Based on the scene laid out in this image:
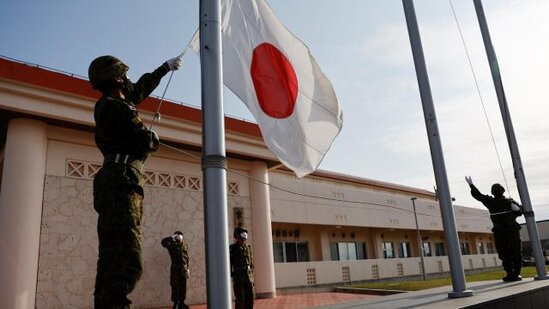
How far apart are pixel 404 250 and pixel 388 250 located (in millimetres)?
1729

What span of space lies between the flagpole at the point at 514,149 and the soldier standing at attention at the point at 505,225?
7.8 inches

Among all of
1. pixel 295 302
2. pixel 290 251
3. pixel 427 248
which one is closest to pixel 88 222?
pixel 295 302

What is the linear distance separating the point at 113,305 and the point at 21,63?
7709 millimetres

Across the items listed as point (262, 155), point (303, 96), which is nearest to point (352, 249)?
point (262, 155)

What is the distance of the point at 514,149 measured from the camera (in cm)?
787

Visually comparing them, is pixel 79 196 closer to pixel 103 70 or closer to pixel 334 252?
pixel 103 70

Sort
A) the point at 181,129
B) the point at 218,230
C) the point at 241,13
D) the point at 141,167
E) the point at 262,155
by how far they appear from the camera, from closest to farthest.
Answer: the point at 218,230 < the point at 141,167 < the point at 241,13 < the point at 181,129 < the point at 262,155

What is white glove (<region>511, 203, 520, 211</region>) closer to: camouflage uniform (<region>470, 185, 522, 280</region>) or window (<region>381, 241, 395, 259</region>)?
camouflage uniform (<region>470, 185, 522, 280</region>)

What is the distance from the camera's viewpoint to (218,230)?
2.45m

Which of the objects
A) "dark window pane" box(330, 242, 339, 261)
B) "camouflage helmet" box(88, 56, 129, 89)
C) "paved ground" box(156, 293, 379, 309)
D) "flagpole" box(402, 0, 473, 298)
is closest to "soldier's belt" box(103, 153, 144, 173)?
"camouflage helmet" box(88, 56, 129, 89)

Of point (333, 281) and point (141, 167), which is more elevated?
point (141, 167)

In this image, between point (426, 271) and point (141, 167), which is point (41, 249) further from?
point (426, 271)

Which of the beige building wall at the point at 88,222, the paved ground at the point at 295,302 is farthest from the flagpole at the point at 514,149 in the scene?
the beige building wall at the point at 88,222

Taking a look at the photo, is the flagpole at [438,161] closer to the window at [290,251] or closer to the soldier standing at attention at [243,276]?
the soldier standing at attention at [243,276]
